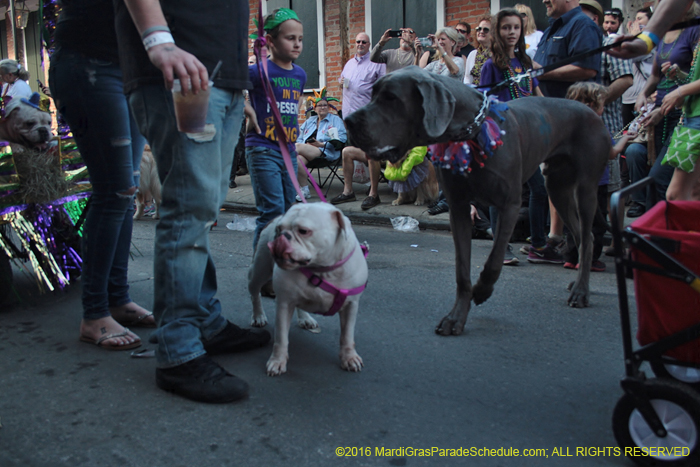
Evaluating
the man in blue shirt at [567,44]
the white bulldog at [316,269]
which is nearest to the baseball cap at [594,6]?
the man in blue shirt at [567,44]

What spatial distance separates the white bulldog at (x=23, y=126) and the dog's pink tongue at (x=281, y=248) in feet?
7.93

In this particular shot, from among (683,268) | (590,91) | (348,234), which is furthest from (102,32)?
(590,91)

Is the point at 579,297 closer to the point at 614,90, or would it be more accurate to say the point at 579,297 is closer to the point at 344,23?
the point at 614,90

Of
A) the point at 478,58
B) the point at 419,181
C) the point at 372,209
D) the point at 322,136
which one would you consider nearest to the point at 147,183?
the point at 322,136

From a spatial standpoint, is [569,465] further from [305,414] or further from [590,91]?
[590,91]

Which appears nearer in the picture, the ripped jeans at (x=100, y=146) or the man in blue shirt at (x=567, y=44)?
the ripped jeans at (x=100, y=146)

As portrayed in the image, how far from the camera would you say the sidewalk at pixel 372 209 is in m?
7.36

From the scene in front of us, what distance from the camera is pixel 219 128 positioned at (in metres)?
2.41

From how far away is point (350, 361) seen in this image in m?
2.71

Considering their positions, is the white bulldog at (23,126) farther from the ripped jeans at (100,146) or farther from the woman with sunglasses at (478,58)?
the woman with sunglasses at (478,58)

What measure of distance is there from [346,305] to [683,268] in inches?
54.8

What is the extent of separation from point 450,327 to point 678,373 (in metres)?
1.38

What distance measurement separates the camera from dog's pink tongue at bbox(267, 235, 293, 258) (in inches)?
91.8

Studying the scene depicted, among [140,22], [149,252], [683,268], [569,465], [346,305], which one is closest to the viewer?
[683,268]
